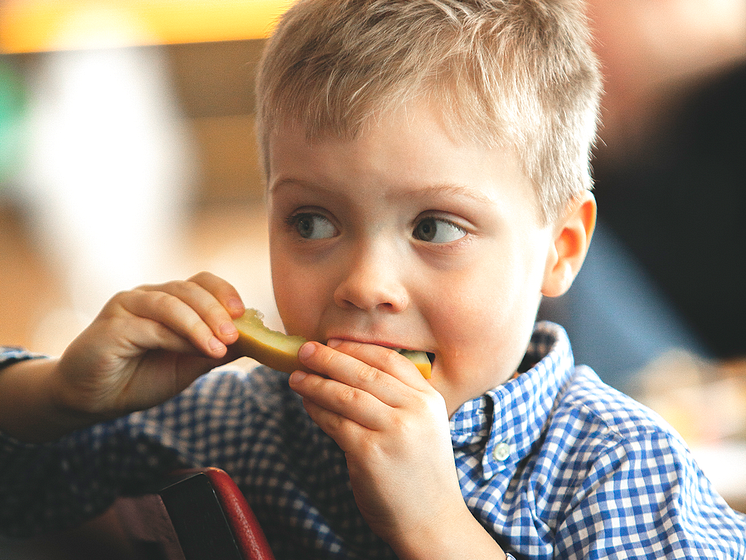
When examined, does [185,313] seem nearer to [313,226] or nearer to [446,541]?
[313,226]

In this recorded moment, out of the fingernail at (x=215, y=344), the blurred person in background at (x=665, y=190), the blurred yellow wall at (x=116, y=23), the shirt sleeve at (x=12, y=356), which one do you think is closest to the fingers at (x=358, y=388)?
the fingernail at (x=215, y=344)

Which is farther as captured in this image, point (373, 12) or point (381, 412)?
point (373, 12)

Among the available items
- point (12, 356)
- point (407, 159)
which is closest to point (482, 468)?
point (407, 159)

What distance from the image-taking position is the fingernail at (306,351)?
780 millimetres

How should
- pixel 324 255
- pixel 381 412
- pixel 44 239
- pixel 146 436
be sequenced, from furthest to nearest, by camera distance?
pixel 44 239, pixel 146 436, pixel 324 255, pixel 381 412

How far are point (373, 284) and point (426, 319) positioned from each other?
93 mm

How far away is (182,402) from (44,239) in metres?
2.97

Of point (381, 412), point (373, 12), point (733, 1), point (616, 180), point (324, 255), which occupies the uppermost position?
point (733, 1)

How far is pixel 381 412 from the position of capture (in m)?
0.74

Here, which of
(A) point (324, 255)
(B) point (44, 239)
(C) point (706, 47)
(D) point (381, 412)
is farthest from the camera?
(B) point (44, 239)

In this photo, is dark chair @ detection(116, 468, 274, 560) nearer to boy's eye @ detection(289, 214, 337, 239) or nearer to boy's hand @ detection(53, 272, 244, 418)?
boy's hand @ detection(53, 272, 244, 418)

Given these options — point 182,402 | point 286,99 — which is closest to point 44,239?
point 182,402

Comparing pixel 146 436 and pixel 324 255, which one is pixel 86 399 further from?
pixel 324 255

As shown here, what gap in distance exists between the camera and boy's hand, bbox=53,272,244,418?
2.83ft
